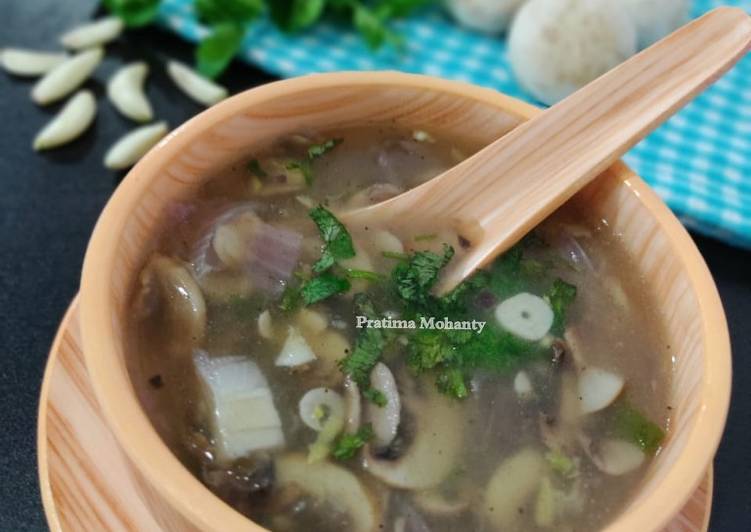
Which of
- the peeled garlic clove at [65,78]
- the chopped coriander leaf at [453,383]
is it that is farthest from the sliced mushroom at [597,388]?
the peeled garlic clove at [65,78]

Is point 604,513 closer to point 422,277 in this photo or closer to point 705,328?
point 705,328

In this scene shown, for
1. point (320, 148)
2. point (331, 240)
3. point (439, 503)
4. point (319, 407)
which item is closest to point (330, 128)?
point (320, 148)

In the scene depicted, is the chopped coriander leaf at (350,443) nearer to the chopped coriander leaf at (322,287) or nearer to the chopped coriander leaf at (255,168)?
the chopped coriander leaf at (322,287)

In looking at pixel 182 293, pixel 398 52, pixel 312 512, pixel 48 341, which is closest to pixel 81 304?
pixel 182 293

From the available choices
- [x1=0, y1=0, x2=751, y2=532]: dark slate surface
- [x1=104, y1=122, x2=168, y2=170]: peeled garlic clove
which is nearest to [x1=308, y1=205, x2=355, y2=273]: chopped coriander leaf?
[x1=0, y1=0, x2=751, y2=532]: dark slate surface

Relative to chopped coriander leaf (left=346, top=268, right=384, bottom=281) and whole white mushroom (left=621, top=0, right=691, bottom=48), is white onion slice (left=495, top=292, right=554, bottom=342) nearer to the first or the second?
chopped coriander leaf (left=346, top=268, right=384, bottom=281)

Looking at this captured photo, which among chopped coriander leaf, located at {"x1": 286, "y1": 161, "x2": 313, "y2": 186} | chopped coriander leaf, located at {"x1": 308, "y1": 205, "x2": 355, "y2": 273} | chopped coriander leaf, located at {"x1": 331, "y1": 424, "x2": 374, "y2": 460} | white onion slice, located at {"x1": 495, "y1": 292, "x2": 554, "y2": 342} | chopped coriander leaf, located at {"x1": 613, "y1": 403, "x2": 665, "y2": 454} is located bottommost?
chopped coriander leaf, located at {"x1": 331, "y1": 424, "x2": 374, "y2": 460}
